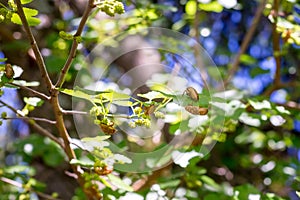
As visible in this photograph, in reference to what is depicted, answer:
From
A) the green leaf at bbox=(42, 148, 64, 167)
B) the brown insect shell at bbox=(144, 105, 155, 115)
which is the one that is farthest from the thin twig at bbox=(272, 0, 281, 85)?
the green leaf at bbox=(42, 148, 64, 167)


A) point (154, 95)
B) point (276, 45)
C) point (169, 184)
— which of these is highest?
point (154, 95)

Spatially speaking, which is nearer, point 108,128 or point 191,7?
point 108,128

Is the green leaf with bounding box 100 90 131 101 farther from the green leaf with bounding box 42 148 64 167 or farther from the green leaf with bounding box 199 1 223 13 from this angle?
the green leaf with bounding box 42 148 64 167

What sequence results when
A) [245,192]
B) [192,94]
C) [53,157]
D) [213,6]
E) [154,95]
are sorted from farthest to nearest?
[53,157], [213,6], [245,192], [192,94], [154,95]

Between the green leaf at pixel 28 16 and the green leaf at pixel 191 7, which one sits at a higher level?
the green leaf at pixel 28 16

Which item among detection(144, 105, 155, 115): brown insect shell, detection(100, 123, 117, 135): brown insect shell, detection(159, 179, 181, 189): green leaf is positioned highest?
detection(144, 105, 155, 115): brown insect shell

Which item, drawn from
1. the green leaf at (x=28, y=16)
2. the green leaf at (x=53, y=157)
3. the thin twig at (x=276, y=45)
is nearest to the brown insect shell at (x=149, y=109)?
the green leaf at (x=28, y=16)

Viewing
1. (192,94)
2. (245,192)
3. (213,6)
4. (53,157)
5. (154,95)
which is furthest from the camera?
(53,157)

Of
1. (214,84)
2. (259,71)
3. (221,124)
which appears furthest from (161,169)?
(259,71)

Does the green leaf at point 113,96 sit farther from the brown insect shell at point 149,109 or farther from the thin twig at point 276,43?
the thin twig at point 276,43

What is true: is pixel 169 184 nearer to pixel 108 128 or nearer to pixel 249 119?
pixel 249 119

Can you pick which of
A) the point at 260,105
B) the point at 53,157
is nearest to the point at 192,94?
the point at 260,105

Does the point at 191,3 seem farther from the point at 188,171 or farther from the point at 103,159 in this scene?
the point at 103,159

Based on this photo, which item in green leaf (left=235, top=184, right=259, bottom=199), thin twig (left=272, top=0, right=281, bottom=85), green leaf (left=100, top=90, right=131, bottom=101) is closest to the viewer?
green leaf (left=100, top=90, right=131, bottom=101)
